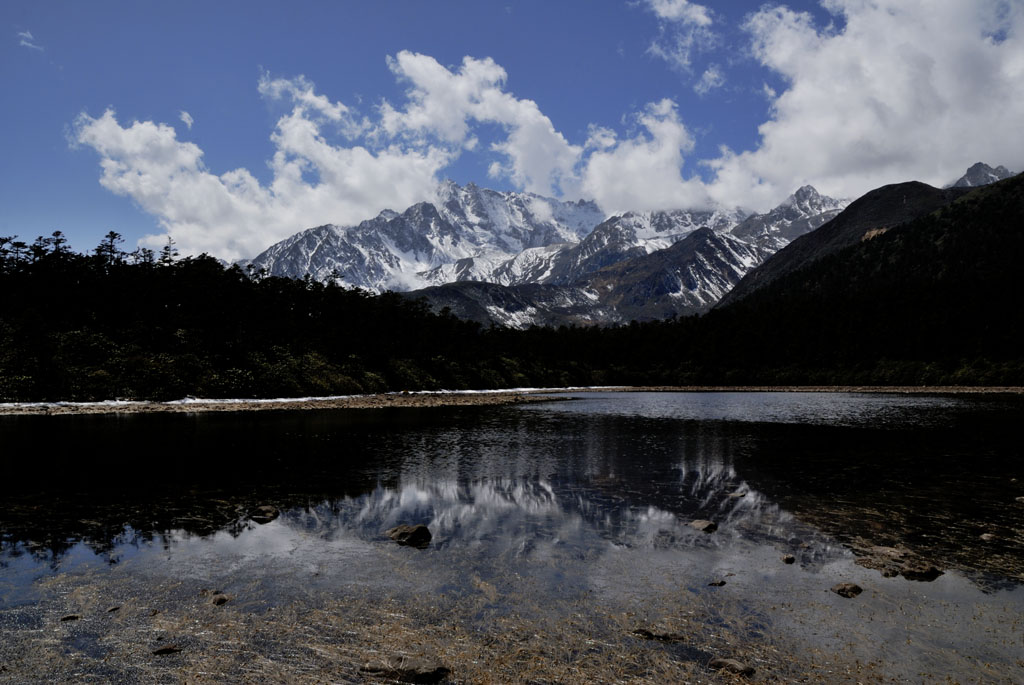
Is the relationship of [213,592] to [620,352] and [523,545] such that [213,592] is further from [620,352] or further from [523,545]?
[620,352]

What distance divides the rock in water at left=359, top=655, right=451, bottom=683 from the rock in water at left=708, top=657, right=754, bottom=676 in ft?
13.6

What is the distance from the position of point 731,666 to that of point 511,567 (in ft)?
20.5

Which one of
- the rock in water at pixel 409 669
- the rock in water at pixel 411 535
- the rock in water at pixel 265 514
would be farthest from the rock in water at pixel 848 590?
the rock in water at pixel 265 514

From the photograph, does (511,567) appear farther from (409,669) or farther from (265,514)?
(265,514)

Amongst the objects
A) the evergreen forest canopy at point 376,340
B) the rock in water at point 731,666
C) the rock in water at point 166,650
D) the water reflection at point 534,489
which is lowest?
the water reflection at point 534,489

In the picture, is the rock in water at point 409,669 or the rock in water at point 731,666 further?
the rock in water at point 731,666

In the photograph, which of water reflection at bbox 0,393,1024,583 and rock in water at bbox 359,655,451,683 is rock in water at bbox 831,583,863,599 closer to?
water reflection at bbox 0,393,1024,583

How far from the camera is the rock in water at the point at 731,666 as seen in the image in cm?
888

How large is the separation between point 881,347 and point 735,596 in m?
159

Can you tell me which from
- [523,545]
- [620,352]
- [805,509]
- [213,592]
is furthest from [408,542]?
[620,352]

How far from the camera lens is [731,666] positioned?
8984 millimetres

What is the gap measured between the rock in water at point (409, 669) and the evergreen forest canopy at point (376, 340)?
7989cm

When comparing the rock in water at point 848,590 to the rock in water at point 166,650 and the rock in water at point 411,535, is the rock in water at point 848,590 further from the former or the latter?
the rock in water at point 166,650

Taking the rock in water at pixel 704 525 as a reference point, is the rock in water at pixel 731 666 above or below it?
Result: above
